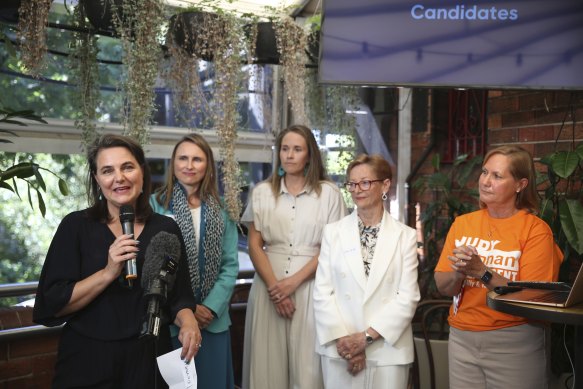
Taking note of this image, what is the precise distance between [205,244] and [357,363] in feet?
2.81

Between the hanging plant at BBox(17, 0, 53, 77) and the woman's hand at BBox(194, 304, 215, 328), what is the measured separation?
1.38 metres

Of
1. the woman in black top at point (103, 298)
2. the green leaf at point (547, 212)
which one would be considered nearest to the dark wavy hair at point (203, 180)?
the woman in black top at point (103, 298)

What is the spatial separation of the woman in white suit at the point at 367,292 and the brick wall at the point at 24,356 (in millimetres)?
1494

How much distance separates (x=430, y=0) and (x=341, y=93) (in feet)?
4.70

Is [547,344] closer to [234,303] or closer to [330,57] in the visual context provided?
[330,57]

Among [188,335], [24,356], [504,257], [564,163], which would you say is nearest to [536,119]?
[564,163]

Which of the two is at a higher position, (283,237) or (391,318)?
(283,237)

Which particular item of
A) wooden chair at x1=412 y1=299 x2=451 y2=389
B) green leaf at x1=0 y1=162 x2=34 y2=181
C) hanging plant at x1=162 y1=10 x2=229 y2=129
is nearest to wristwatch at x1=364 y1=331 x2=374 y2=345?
wooden chair at x1=412 y1=299 x2=451 y2=389

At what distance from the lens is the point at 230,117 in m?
3.60

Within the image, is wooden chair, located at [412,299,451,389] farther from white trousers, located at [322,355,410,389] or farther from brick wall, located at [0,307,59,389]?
brick wall, located at [0,307,59,389]

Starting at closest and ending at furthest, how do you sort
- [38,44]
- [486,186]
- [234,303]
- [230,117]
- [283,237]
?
[486,186], [38,44], [283,237], [230,117], [234,303]

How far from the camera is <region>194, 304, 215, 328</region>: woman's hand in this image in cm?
268

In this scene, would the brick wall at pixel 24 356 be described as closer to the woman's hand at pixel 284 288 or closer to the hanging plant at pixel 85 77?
the hanging plant at pixel 85 77

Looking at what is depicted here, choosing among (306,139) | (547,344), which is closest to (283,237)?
(306,139)
